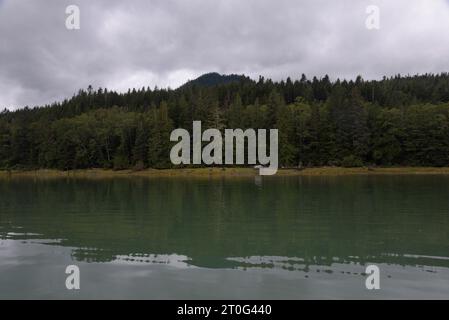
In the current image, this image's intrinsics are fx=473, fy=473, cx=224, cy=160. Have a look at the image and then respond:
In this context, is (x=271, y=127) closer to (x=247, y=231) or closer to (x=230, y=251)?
(x=247, y=231)

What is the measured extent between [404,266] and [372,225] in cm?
808

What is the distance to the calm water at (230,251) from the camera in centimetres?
1264

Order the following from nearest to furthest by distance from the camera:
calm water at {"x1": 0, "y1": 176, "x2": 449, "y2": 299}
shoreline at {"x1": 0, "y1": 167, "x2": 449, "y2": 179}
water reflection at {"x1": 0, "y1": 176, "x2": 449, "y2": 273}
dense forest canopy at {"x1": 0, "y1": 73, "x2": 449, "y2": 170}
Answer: calm water at {"x1": 0, "y1": 176, "x2": 449, "y2": 299}
water reflection at {"x1": 0, "y1": 176, "x2": 449, "y2": 273}
shoreline at {"x1": 0, "y1": 167, "x2": 449, "y2": 179}
dense forest canopy at {"x1": 0, "y1": 73, "x2": 449, "y2": 170}

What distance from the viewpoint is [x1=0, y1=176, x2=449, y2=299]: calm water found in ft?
41.5

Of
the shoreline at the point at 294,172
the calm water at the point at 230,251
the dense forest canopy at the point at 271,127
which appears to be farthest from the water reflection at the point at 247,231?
the dense forest canopy at the point at 271,127

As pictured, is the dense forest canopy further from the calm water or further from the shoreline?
the calm water

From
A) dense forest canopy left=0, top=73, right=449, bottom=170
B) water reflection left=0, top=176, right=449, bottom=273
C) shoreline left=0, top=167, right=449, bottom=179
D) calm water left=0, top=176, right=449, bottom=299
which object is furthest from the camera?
dense forest canopy left=0, top=73, right=449, bottom=170

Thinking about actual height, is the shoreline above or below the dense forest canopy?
below

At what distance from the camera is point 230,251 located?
17.4 m

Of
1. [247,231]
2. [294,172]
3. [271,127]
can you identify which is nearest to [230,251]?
[247,231]

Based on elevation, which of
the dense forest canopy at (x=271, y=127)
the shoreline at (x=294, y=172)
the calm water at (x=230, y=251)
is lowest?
the calm water at (x=230, y=251)

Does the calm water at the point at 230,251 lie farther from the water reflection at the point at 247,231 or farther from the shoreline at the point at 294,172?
the shoreline at the point at 294,172

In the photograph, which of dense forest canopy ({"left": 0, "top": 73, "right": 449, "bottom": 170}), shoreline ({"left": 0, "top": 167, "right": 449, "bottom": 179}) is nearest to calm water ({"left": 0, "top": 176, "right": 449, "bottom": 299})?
shoreline ({"left": 0, "top": 167, "right": 449, "bottom": 179})
